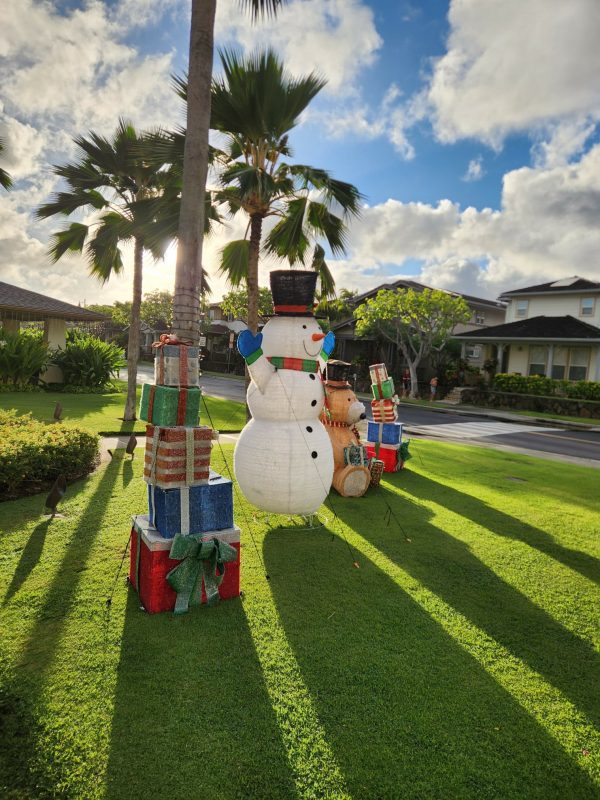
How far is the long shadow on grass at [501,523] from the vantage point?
16.5 ft

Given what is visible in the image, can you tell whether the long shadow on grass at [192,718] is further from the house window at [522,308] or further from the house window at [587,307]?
the house window at [522,308]

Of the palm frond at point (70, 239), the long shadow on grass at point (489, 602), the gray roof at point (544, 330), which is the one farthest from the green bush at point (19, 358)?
the gray roof at point (544, 330)

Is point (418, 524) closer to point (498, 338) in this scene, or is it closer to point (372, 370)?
point (372, 370)

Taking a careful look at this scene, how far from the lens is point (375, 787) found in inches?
88.5

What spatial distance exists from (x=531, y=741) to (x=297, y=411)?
323cm

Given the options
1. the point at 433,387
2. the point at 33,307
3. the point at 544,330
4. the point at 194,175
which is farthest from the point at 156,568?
the point at 544,330

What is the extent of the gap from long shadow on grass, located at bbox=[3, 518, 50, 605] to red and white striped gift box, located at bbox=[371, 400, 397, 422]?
5301 millimetres

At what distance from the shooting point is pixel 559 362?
2605cm

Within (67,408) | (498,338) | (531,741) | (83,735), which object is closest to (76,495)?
(83,735)

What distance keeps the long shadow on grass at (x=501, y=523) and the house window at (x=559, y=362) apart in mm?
21429

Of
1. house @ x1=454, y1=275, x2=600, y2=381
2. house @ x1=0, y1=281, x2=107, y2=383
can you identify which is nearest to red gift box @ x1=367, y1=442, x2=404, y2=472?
house @ x1=0, y1=281, x2=107, y2=383

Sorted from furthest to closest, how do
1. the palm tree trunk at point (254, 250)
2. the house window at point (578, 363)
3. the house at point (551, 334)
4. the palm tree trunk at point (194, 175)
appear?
the house window at point (578, 363) → the house at point (551, 334) → the palm tree trunk at point (254, 250) → the palm tree trunk at point (194, 175)

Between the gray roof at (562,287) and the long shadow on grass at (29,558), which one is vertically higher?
the gray roof at (562,287)

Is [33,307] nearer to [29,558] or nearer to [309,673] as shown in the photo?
[29,558]
